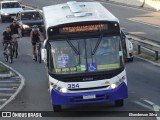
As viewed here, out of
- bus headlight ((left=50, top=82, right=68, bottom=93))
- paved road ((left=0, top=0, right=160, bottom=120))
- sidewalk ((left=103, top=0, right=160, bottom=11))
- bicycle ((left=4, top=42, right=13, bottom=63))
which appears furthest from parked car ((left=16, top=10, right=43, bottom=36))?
bus headlight ((left=50, top=82, right=68, bottom=93))

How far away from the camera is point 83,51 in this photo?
1438cm

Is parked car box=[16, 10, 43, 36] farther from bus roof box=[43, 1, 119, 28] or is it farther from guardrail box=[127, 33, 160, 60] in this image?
bus roof box=[43, 1, 119, 28]

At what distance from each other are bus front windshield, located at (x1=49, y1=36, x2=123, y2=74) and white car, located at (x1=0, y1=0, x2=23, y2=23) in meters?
34.3

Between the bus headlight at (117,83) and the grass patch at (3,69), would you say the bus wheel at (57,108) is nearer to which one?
the bus headlight at (117,83)

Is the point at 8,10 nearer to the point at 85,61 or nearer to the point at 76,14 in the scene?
the point at 76,14

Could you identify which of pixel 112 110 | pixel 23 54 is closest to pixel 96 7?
pixel 112 110

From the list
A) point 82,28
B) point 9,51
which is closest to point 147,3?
point 9,51

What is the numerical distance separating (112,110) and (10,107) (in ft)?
10.5

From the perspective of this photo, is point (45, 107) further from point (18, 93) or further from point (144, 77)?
point (144, 77)

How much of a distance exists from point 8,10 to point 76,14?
113 ft

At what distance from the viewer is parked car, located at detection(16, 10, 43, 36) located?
37562mm

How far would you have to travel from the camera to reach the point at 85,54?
14398mm

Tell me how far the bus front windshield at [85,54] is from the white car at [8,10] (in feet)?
113

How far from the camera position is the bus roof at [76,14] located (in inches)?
577
